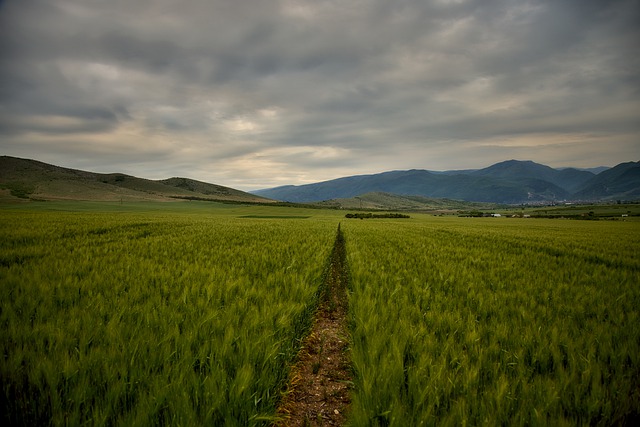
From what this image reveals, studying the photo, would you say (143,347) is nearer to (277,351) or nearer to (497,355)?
(277,351)

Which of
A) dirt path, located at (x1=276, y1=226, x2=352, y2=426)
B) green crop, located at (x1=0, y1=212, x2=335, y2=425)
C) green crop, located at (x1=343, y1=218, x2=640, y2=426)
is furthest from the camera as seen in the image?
dirt path, located at (x1=276, y1=226, x2=352, y2=426)

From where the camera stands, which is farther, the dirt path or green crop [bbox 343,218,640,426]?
the dirt path

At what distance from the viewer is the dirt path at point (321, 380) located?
9.10 ft

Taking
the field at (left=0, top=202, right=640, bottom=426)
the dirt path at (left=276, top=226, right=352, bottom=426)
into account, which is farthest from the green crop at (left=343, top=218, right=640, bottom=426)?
the dirt path at (left=276, top=226, right=352, bottom=426)

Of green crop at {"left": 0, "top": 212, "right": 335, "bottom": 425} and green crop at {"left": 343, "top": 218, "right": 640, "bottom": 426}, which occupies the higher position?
green crop at {"left": 0, "top": 212, "right": 335, "bottom": 425}

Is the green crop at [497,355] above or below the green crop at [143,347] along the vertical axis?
below

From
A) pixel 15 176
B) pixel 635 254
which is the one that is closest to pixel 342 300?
pixel 635 254

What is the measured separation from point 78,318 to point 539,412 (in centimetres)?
500

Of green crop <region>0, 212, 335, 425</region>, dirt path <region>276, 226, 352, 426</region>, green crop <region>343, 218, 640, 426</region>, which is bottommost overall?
dirt path <region>276, 226, 352, 426</region>

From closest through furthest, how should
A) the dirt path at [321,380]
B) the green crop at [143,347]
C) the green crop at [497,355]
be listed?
the green crop at [143,347] → the green crop at [497,355] → the dirt path at [321,380]

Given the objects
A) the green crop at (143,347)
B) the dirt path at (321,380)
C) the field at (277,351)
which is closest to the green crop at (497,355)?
the field at (277,351)

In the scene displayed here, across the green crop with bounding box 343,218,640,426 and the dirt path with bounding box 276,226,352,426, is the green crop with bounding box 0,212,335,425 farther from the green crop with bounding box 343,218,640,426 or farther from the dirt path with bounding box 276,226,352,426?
the green crop with bounding box 343,218,640,426

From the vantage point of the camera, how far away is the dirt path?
2.77 meters

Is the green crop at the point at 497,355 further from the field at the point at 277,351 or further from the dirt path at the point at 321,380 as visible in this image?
the dirt path at the point at 321,380
